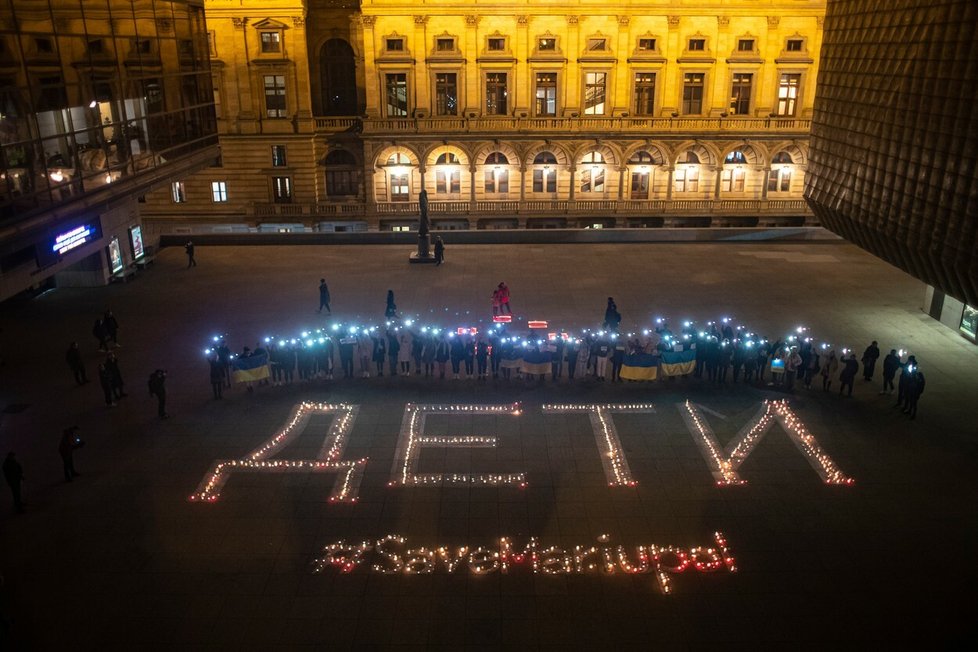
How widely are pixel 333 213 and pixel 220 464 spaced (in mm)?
36756

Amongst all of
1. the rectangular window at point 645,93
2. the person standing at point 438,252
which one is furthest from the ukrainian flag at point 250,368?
the rectangular window at point 645,93

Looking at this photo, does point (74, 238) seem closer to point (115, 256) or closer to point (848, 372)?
point (115, 256)

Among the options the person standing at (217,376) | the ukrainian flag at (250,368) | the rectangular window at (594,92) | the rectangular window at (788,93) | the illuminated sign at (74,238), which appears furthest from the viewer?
the rectangular window at (788,93)

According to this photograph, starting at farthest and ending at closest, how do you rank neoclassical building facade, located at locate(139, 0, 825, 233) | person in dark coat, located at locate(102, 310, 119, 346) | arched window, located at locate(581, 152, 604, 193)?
arched window, located at locate(581, 152, 604, 193) → neoclassical building facade, located at locate(139, 0, 825, 233) → person in dark coat, located at locate(102, 310, 119, 346)

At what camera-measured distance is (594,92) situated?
5238 centimetres

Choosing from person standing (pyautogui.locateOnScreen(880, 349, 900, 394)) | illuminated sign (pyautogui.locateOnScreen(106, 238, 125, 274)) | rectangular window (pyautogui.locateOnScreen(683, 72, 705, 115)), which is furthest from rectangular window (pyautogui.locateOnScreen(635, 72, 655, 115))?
illuminated sign (pyautogui.locateOnScreen(106, 238, 125, 274))

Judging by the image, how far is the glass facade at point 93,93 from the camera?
2478cm

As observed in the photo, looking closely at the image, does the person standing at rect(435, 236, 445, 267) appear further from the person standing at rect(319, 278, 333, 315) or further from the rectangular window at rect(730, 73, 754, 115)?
the rectangular window at rect(730, 73, 754, 115)

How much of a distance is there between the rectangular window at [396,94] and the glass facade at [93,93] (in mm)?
13712

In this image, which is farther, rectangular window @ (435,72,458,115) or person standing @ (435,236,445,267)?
rectangular window @ (435,72,458,115)

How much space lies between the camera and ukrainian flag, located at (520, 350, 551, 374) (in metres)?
25.1

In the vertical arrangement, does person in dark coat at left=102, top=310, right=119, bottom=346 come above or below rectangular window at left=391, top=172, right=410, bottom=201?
below

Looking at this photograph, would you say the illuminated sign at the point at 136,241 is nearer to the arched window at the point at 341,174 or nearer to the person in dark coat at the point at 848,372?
the arched window at the point at 341,174

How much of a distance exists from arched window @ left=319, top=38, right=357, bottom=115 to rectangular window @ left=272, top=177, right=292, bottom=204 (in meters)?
6.01
